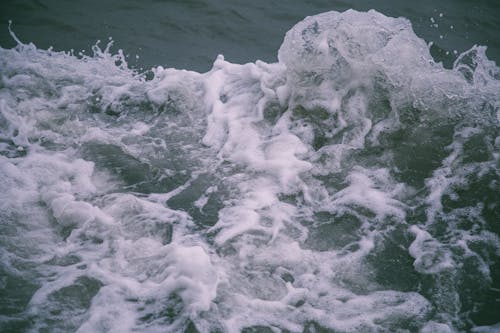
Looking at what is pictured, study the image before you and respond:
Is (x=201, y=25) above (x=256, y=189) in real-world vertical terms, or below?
above

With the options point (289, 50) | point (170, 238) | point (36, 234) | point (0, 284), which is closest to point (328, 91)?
point (289, 50)

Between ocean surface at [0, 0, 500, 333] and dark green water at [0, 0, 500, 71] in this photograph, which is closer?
ocean surface at [0, 0, 500, 333]

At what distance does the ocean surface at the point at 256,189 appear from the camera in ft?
9.64

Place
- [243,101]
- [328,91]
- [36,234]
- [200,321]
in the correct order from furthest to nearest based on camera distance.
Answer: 1. [243,101]
2. [328,91]
3. [36,234]
4. [200,321]

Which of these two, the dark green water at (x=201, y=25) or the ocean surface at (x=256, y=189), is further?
the dark green water at (x=201, y=25)

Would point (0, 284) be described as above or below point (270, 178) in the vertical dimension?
below

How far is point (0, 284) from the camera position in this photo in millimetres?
2867

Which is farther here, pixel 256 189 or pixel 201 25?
pixel 201 25

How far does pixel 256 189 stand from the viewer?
4.07m

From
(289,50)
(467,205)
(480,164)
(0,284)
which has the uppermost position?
(289,50)

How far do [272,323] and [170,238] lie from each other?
3.43ft

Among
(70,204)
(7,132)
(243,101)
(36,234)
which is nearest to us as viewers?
(36,234)

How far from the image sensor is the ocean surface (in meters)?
2.94

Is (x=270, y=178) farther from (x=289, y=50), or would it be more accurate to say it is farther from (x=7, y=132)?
(x=7, y=132)
